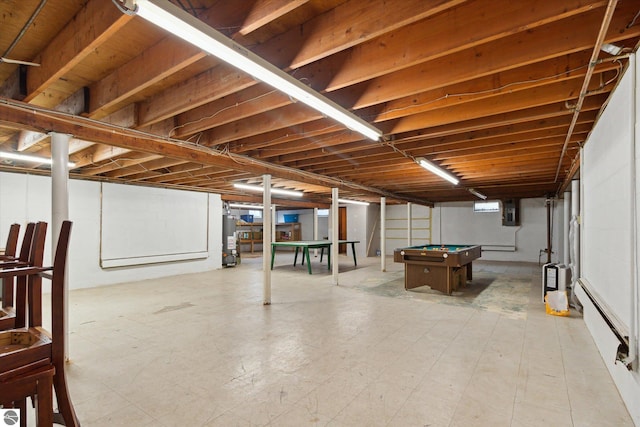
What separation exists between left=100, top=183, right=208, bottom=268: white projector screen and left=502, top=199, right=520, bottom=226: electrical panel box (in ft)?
Answer: 33.2

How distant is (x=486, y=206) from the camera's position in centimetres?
1170

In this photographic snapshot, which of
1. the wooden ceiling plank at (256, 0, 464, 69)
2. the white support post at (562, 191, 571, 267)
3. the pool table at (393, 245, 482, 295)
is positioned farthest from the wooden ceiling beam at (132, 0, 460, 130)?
the white support post at (562, 191, 571, 267)

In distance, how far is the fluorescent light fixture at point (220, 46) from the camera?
143 cm

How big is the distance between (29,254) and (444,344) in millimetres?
3587

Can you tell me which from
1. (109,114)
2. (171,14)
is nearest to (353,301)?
(109,114)

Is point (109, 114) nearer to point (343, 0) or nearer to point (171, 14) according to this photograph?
point (171, 14)

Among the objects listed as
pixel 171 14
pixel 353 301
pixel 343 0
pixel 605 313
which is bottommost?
pixel 353 301

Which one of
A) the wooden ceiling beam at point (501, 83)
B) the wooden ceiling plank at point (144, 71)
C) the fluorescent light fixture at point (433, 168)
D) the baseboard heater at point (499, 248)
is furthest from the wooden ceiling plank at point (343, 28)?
the baseboard heater at point (499, 248)

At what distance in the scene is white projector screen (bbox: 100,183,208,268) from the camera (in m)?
7.07

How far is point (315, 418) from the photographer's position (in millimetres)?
2066

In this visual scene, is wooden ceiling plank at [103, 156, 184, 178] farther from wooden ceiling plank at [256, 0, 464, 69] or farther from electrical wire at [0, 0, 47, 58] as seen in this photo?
wooden ceiling plank at [256, 0, 464, 69]

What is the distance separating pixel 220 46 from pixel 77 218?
6715 millimetres

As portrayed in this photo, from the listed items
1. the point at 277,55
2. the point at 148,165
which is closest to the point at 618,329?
the point at 277,55

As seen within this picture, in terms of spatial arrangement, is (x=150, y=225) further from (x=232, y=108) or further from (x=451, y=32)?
(x=451, y=32)
